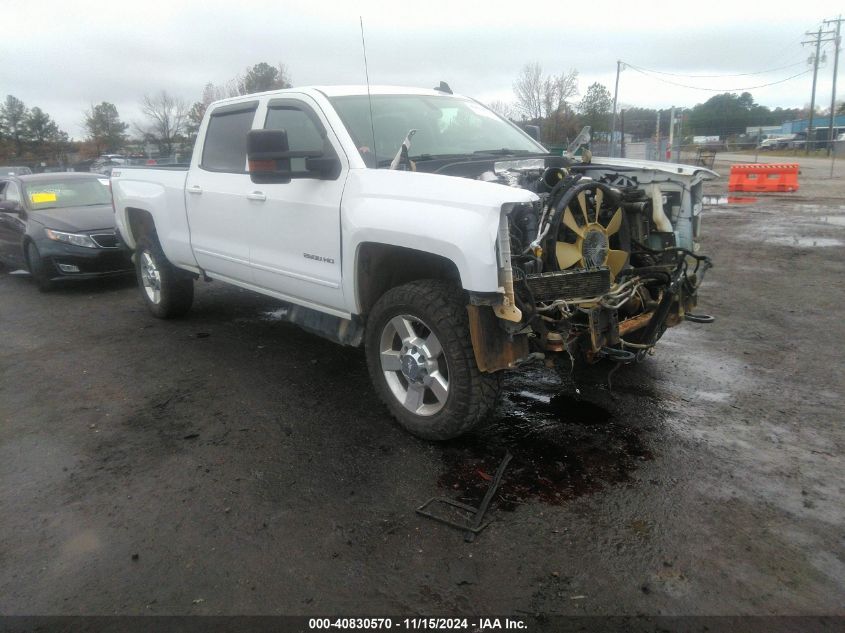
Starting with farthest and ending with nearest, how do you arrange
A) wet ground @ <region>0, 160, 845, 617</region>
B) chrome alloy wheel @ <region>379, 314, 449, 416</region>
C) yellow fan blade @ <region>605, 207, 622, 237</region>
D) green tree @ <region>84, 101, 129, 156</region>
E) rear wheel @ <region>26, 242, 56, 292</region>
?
green tree @ <region>84, 101, 129, 156</region>, rear wheel @ <region>26, 242, 56, 292</region>, yellow fan blade @ <region>605, 207, 622, 237</region>, chrome alloy wheel @ <region>379, 314, 449, 416</region>, wet ground @ <region>0, 160, 845, 617</region>

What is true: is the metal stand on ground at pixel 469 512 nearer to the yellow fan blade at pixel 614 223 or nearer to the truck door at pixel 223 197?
the yellow fan blade at pixel 614 223

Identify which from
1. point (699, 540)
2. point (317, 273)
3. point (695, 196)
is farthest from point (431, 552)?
point (695, 196)

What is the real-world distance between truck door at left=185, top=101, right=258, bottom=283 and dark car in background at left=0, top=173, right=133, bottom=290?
11.3 feet

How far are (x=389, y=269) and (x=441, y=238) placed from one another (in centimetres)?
81

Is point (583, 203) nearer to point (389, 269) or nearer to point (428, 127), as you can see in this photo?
point (389, 269)

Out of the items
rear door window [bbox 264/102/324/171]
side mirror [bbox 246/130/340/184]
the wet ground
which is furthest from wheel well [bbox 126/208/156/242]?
side mirror [bbox 246/130/340/184]

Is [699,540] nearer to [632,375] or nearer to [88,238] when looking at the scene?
[632,375]

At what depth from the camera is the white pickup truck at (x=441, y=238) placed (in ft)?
11.6

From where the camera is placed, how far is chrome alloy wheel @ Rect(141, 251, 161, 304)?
673 centimetres

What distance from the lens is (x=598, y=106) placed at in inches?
1373

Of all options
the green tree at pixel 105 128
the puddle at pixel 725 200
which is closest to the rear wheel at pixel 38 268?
the puddle at pixel 725 200

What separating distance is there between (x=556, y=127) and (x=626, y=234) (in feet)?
59.2

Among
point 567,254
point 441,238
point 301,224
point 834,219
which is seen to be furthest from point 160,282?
point 834,219

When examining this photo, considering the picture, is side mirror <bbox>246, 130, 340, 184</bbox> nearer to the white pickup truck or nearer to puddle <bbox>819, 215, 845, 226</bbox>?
the white pickup truck
